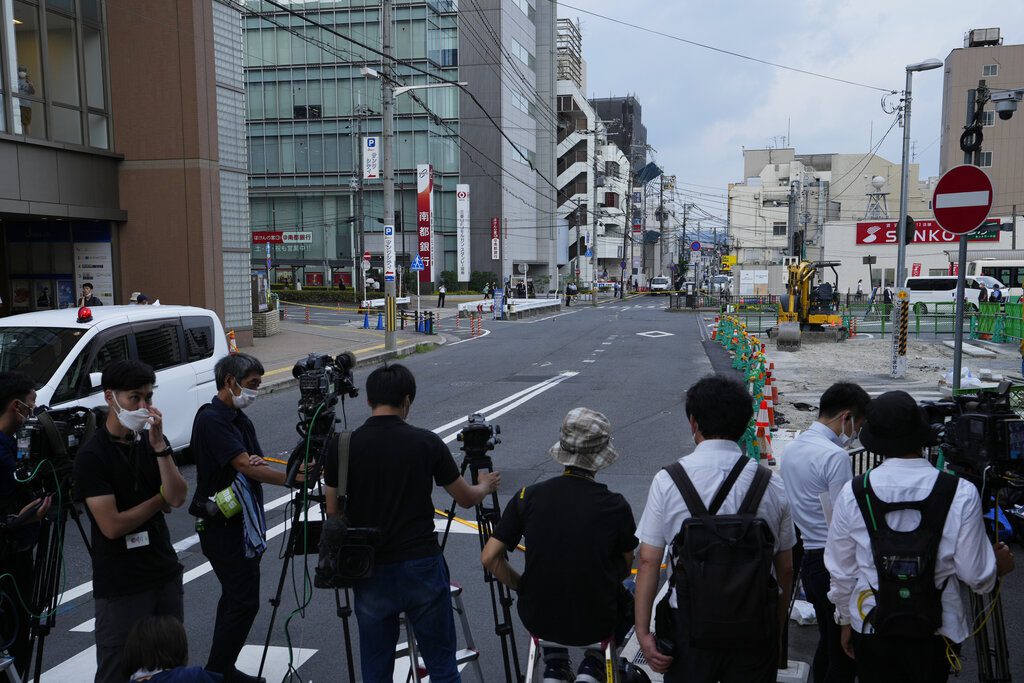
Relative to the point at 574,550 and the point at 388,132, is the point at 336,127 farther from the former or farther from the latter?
the point at 574,550

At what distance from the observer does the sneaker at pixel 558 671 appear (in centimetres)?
328

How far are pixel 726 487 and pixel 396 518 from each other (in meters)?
1.53

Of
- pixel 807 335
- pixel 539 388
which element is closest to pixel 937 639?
pixel 539 388

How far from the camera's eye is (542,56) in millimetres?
72438

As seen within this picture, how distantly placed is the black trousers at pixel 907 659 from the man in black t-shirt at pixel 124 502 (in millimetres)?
3214

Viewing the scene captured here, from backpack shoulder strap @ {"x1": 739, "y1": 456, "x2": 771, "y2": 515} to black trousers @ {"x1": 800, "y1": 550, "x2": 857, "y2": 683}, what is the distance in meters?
1.21

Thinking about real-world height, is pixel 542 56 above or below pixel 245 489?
above

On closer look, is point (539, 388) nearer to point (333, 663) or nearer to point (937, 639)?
point (333, 663)

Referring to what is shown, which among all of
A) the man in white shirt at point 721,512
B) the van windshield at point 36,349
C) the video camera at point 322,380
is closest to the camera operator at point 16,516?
the video camera at point 322,380

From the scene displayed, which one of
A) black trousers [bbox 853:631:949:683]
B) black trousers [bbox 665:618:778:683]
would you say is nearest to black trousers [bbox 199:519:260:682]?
black trousers [bbox 665:618:778:683]

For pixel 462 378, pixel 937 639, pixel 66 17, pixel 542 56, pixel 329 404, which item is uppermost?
pixel 542 56

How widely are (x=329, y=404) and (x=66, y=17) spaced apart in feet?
62.0

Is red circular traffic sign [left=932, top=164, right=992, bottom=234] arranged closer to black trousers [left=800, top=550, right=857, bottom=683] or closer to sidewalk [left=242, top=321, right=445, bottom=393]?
black trousers [left=800, top=550, right=857, bottom=683]

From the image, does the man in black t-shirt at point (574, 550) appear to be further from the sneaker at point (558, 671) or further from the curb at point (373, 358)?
the curb at point (373, 358)
